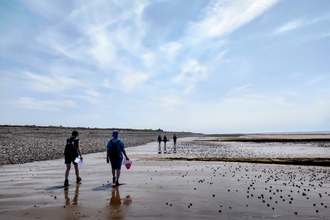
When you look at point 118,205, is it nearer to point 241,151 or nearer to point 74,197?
point 74,197

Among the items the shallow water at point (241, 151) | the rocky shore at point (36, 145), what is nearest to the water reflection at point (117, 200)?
the rocky shore at point (36, 145)

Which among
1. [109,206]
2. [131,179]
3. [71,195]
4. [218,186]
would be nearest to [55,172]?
[131,179]

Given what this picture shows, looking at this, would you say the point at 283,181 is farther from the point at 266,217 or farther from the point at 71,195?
the point at 71,195

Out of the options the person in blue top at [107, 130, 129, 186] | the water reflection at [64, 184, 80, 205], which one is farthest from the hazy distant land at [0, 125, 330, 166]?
the water reflection at [64, 184, 80, 205]

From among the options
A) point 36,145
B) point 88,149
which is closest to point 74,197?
point 88,149

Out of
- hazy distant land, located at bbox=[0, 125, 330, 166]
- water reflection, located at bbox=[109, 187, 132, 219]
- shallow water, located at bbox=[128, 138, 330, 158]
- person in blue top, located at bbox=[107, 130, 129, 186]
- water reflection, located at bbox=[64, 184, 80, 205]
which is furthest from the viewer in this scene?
shallow water, located at bbox=[128, 138, 330, 158]

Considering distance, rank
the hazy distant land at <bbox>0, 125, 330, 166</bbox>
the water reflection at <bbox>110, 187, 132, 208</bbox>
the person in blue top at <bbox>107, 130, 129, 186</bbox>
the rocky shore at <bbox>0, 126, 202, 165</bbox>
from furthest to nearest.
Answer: the rocky shore at <bbox>0, 126, 202, 165</bbox>
the hazy distant land at <bbox>0, 125, 330, 166</bbox>
the person in blue top at <bbox>107, 130, 129, 186</bbox>
the water reflection at <bbox>110, 187, 132, 208</bbox>

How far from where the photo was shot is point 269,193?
467 inches

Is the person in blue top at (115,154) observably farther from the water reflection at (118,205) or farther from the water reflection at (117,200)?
the water reflection at (117,200)

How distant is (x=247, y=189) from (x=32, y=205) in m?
9.31

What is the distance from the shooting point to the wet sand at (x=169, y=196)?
8.90 m

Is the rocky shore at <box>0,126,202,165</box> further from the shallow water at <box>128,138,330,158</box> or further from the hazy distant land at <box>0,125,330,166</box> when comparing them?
the shallow water at <box>128,138,330,158</box>

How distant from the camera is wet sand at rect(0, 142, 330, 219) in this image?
8898 mm

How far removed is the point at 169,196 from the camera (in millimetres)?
11219
